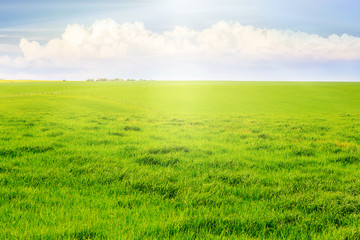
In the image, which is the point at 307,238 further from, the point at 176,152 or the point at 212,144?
the point at 212,144

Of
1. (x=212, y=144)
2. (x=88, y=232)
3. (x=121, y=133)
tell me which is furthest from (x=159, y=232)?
(x=121, y=133)

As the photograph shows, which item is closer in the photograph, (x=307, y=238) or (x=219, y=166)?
(x=307, y=238)

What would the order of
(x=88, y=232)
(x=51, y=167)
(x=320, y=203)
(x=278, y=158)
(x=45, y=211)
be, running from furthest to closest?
(x=278, y=158) < (x=51, y=167) < (x=320, y=203) < (x=45, y=211) < (x=88, y=232)

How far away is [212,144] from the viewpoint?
400 inches

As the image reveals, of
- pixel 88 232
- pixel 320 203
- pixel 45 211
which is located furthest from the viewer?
pixel 320 203

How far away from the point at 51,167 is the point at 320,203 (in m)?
6.42

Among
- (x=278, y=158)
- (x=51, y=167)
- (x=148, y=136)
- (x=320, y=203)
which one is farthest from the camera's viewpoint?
(x=148, y=136)

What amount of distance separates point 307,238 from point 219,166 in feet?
11.4

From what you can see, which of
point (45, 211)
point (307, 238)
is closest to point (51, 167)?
point (45, 211)

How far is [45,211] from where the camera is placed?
4.76 m

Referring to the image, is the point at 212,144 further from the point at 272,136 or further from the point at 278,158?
the point at 272,136

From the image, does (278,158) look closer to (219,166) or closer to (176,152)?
(219,166)

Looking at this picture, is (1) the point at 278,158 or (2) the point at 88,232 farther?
(1) the point at 278,158

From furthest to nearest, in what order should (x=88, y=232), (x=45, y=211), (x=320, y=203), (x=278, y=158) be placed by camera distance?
1. (x=278, y=158)
2. (x=320, y=203)
3. (x=45, y=211)
4. (x=88, y=232)
